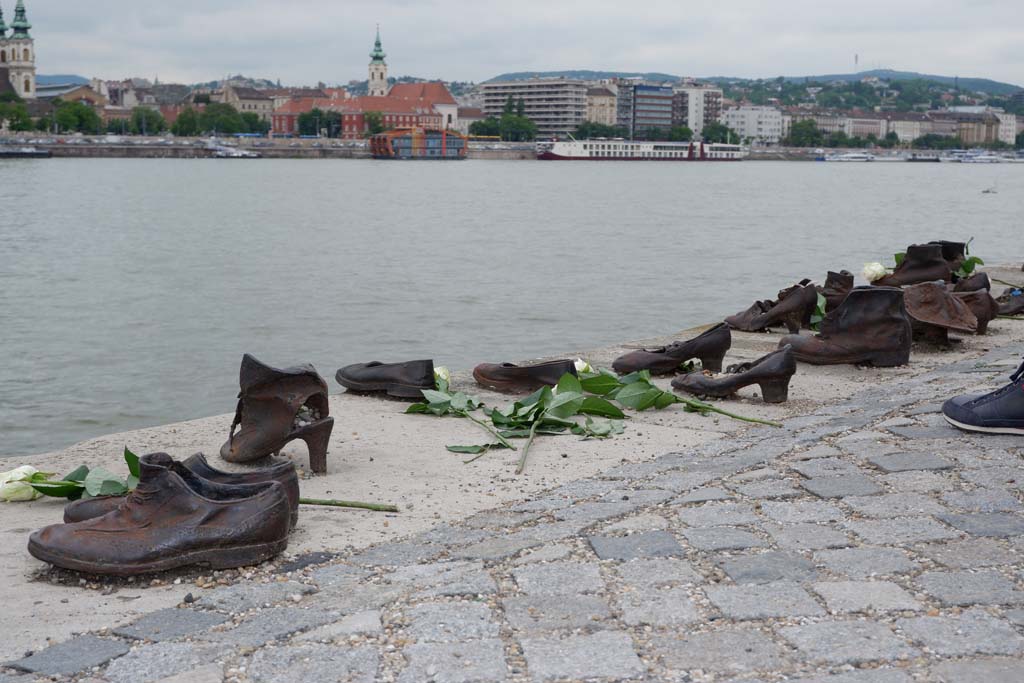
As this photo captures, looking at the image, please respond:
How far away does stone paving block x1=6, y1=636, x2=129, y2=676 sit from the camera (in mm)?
3047

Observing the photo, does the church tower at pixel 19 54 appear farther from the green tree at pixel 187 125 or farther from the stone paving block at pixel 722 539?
the stone paving block at pixel 722 539

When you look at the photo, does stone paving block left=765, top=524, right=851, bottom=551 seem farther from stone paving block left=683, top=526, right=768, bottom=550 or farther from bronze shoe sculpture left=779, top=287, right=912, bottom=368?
bronze shoe sculpture left=779, top=287, right=912, bottom=368

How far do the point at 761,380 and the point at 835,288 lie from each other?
11.3 feet

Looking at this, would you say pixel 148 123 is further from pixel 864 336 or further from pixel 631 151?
pixel 864 336

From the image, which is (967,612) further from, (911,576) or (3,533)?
(3,533)

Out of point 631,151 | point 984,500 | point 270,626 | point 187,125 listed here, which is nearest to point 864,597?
point 984,500

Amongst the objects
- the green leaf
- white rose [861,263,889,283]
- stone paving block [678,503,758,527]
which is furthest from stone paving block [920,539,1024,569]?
white rose [861,263,889,283]

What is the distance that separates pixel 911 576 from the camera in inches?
136

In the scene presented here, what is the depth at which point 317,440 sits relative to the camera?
5.00 metres

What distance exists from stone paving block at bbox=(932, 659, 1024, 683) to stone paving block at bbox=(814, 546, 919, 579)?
576 millimetres

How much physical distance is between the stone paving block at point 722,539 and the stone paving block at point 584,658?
73cm

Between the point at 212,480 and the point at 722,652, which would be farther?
the point at 212,480

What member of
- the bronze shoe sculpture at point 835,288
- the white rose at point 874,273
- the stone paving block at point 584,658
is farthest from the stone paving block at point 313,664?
the white rose at point 874,273

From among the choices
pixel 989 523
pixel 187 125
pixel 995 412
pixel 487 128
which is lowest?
pixel 989 523
